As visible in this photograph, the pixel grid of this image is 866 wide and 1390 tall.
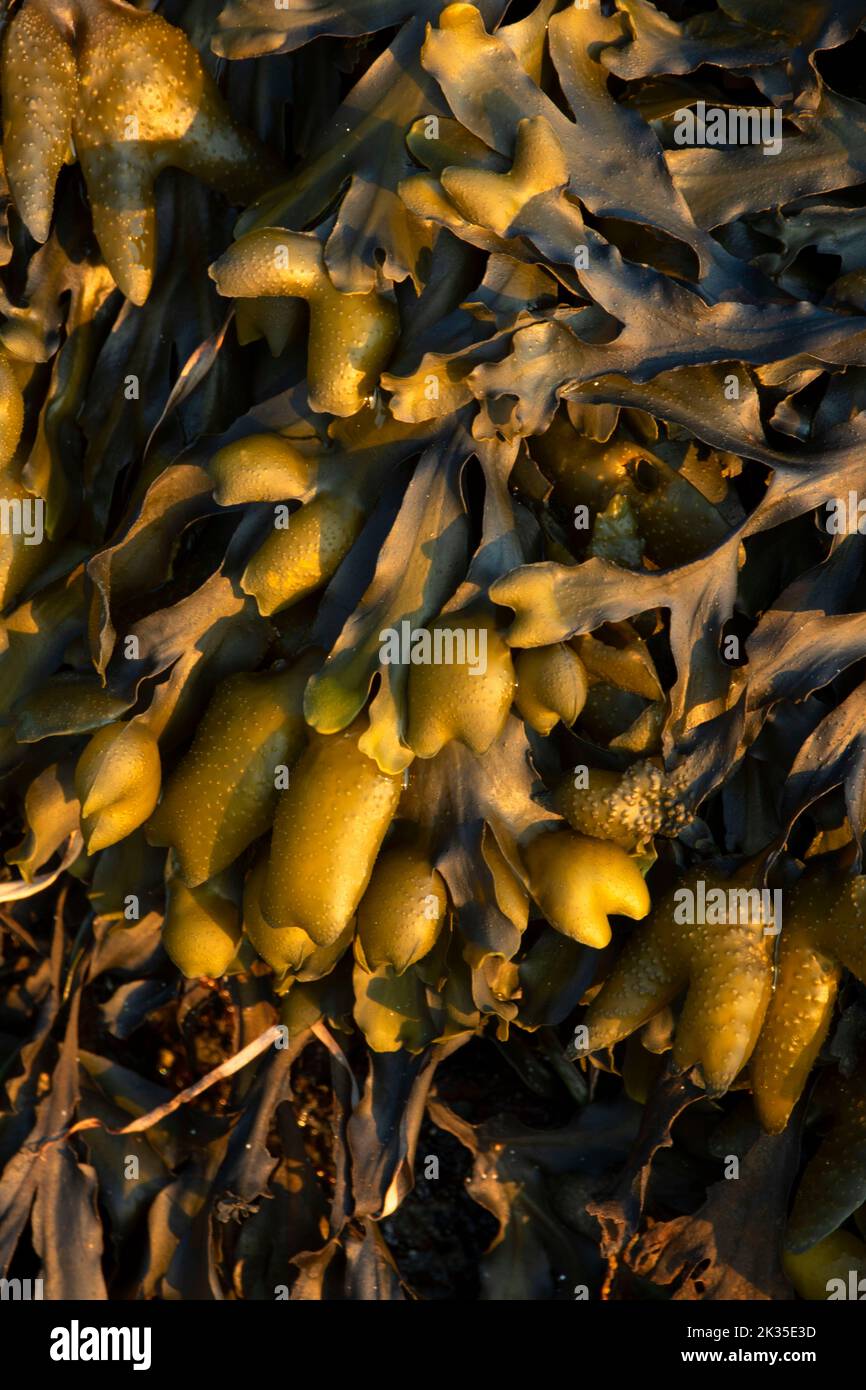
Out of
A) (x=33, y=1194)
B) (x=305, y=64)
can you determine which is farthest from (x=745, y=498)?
(x=33, y=1194)

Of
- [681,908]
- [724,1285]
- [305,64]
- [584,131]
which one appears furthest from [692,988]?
[305,64]

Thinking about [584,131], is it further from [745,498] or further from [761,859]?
[761,859]

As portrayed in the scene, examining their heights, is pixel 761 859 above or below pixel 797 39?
below

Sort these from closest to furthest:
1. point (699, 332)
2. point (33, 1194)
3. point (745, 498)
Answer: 1. point (699, 332)
2. point (745, 498)
3. point (33, 1194)

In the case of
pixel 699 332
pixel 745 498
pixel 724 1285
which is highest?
pixel 699 332

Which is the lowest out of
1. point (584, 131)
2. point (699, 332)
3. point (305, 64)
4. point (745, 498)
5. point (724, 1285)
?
point (724, 1285)

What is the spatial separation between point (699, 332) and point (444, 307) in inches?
8.3

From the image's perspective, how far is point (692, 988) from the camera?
103 cm

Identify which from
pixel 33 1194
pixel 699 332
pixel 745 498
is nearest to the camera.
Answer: pixel 699 332

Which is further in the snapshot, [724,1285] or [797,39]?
[724,1285]

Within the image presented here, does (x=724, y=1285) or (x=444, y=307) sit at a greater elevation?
(x=444, y=307)

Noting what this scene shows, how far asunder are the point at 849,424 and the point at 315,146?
51 cm

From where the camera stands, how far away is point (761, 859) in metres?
1.04

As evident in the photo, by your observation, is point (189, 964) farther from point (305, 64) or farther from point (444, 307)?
point (305, 64)
